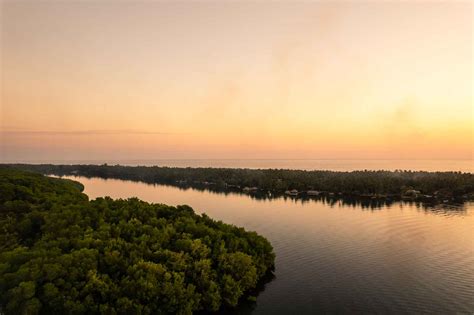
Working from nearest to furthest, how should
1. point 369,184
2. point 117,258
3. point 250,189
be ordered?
1. point 117,258
2. point 369,184
3. point 250,189

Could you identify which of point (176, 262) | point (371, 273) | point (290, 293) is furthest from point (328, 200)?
point (176, 262)

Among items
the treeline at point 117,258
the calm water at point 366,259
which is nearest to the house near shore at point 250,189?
the calm water at point 366,259

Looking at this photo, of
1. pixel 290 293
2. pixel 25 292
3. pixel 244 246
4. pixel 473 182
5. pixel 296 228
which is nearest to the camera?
pixel 25 292

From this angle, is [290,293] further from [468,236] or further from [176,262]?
[468,236]

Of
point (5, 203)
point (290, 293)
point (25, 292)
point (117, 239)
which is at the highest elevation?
point (5, 203)

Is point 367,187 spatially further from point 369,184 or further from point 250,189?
point 250,189

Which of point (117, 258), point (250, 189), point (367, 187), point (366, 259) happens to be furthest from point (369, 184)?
point (117, 258)
